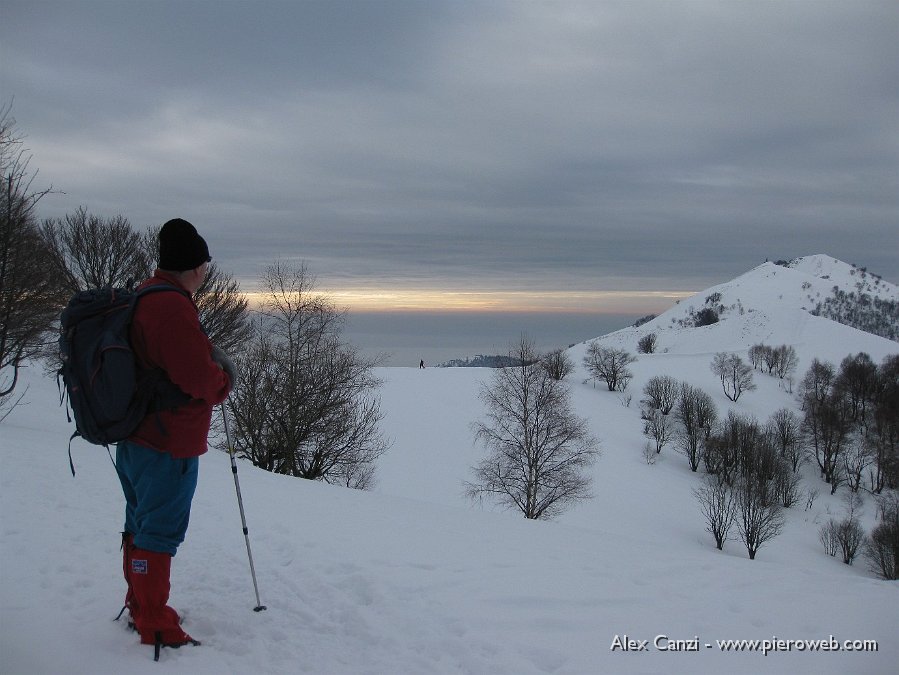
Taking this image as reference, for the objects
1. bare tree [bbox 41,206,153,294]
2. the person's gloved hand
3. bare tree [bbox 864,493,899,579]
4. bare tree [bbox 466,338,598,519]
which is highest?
bare tree [bbox 41,206,153,294]

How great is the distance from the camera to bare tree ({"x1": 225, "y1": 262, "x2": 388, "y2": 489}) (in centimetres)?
1889

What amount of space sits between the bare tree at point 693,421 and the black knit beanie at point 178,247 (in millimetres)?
47459

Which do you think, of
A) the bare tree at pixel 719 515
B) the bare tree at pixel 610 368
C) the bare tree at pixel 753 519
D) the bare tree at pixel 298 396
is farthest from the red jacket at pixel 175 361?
the bare tree at pixel 610 368

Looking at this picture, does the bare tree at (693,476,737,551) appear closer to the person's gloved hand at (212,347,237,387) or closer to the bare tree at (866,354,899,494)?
the bare tree at (866,354,899,494)

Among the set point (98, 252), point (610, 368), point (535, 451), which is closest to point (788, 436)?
point (610, 368)

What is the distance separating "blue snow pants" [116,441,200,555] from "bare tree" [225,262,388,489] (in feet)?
52.7

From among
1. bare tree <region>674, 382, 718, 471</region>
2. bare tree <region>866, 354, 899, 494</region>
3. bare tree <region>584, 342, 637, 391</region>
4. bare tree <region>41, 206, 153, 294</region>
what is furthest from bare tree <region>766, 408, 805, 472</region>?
bare tree <region>41, 206, 153, 294</region>

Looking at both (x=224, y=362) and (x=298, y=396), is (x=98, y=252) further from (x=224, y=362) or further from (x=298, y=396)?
(x=224, y=362)

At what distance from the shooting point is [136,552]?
320cm

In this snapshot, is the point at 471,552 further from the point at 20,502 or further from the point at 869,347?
the point at 869,347

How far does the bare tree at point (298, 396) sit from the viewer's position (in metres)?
18.9

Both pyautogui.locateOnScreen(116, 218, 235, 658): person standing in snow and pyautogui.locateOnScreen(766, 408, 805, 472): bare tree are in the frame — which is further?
pyautogui.locateOnScreen(766, 408, 805, 472): bare tree

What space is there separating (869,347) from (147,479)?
14621 cm

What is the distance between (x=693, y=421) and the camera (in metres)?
49.7
